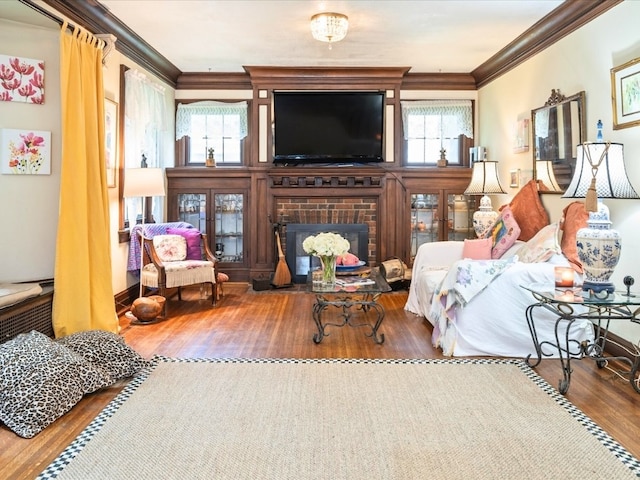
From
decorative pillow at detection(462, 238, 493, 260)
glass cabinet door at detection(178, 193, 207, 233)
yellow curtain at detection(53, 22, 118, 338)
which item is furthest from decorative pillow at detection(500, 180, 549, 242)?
glass cabinet door at detection(178, 193, 207, 233)

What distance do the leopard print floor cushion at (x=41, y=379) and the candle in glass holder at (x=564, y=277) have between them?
281 centimetres

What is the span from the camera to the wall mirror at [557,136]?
4.00m

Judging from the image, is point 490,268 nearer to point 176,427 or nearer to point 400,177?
point 176,427

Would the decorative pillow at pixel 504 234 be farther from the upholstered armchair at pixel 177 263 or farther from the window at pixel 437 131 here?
the upholstered armchair at pixel 177 263

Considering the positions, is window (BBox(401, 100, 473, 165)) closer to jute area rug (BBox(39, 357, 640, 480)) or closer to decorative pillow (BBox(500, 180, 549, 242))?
decorative pillow (BBox(500, 180, 549, 242))

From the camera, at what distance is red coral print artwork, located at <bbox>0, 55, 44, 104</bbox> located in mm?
3572

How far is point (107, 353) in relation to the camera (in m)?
3.09

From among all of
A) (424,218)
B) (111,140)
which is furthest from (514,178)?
(111,140)

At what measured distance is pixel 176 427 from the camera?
2398mm

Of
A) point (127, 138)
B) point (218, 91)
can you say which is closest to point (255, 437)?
point (127, 138)

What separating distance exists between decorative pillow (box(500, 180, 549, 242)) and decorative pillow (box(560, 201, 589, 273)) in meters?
0.58

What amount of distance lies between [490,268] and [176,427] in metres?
2.26

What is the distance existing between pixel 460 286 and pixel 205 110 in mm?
4321

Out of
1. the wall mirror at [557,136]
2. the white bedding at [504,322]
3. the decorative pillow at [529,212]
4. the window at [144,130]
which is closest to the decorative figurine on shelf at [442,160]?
the wall mirror at [557,136]
